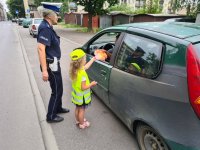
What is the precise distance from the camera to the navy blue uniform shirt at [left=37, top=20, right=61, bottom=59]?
119 inches

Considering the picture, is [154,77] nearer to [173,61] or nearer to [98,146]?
[173,61]

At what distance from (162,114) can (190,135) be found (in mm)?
322

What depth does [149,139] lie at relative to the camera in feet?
8.30

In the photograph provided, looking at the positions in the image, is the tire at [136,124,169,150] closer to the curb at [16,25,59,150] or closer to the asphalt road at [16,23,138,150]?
the asphalt road at [16,23,138,150]

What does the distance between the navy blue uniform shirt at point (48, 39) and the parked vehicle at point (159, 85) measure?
88 centimetres

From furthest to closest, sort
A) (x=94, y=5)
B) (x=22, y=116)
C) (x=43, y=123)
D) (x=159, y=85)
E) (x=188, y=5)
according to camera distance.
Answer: (x=94, y=5) < (x=188, y=5) < (x=22, y=116) < (x=43, y=123) < (x=159, y=85)

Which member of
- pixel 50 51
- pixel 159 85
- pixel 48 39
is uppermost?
pixel 48 39

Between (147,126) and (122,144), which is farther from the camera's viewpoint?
(122,144)

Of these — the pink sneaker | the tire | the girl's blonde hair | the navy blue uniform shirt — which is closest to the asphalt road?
the pink sneaker

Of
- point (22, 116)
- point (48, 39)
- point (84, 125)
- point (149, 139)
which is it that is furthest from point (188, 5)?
point (149, 139)

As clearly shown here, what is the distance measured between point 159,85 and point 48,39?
5.55 feet

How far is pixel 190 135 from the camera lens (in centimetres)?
197

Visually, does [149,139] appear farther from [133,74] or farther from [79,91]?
[79,91]

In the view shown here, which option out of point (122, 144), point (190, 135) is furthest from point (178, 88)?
point (122, 144)
